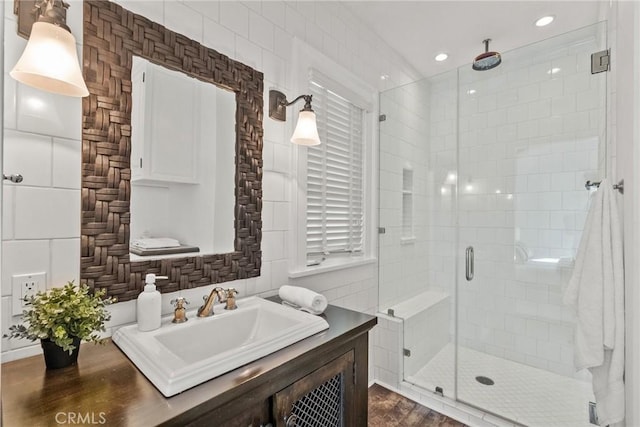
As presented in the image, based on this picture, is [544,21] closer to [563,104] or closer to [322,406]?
[563,104]

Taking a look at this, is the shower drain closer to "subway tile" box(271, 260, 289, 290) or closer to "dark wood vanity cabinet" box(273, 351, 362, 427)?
"dark wood vanity cabinet" box(273, 351, 362, 427)

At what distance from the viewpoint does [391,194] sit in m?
2.66

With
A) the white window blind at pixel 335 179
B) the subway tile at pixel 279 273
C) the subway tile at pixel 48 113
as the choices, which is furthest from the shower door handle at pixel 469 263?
the subway tile at pixel 48 113

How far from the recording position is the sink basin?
82 cm

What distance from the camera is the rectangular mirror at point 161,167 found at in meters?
1.07

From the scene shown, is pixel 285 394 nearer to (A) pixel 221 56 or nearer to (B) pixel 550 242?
(A) pixel 221 56

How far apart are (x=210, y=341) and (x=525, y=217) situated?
2.52 metres

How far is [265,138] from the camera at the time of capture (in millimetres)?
1630

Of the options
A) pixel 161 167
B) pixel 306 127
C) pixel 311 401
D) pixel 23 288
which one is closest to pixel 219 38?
pixel 306 127

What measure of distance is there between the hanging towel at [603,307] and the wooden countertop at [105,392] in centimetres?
136

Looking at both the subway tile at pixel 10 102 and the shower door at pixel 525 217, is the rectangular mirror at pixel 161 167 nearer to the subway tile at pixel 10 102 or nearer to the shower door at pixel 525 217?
the subway tile at pixel 10 102

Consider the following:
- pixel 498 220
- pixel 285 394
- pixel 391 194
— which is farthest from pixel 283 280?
pixel 498 220

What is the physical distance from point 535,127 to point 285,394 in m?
2.64

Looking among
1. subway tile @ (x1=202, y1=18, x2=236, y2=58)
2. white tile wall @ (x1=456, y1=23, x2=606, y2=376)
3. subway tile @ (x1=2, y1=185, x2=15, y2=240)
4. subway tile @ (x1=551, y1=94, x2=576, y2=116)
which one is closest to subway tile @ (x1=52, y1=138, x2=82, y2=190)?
subway tile @ (x1=2, y1=185, x2=15, y2=240)
